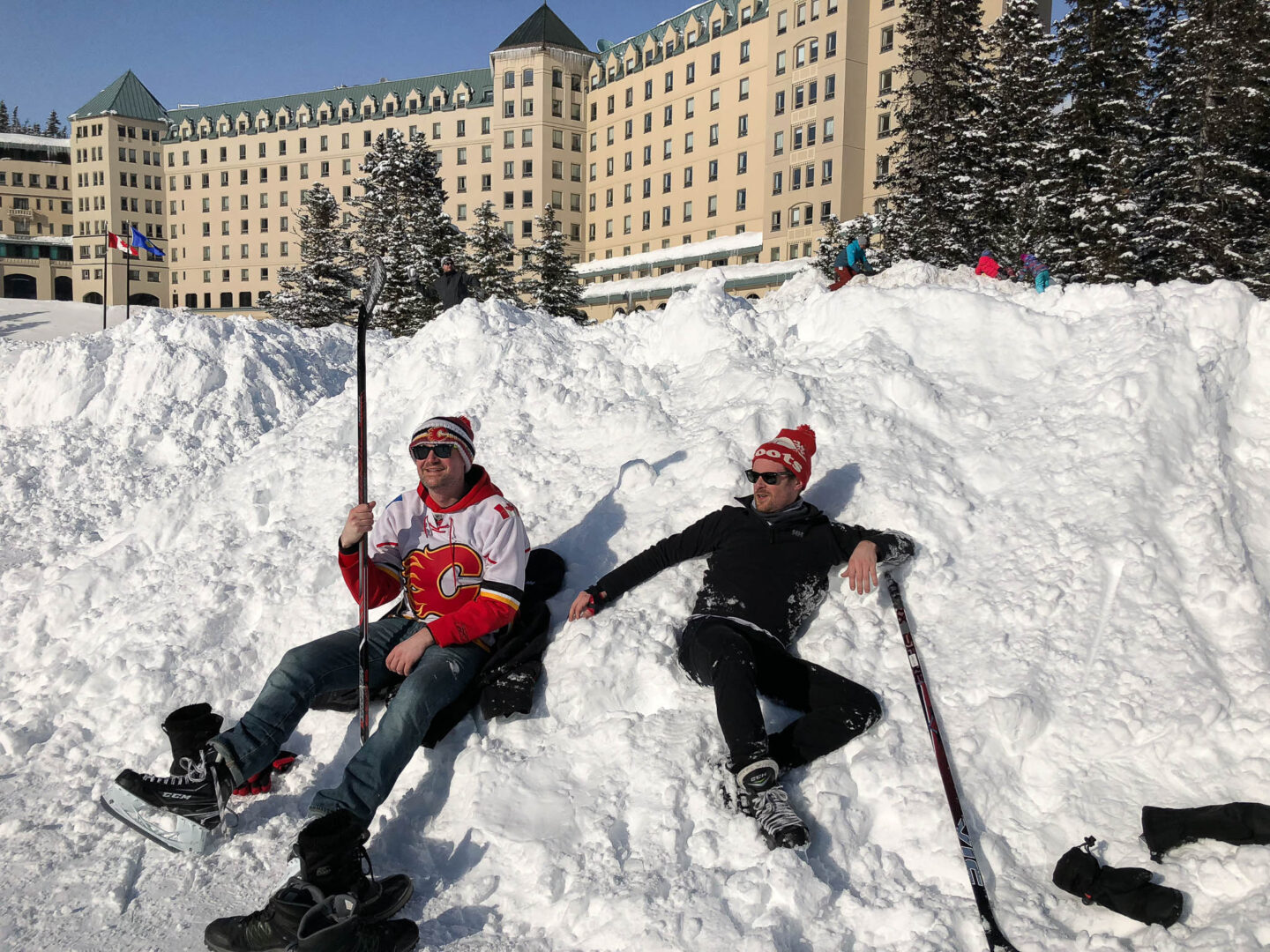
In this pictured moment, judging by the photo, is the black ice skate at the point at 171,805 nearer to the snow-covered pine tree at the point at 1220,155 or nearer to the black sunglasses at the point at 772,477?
the black sunglasses at the point at 772,477

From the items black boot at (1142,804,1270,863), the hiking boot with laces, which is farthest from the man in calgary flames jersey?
black boot at (1142,804,1270,863)

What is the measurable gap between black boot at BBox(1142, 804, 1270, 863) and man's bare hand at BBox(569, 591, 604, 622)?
2.66 metres

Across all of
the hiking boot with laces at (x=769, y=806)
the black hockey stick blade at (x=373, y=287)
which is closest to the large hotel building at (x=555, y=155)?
the black hockey stick blade at (x=373, y=287)

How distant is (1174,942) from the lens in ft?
9.87

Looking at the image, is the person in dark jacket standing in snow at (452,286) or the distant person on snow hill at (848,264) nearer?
the person in dark jacket standing in snow at (452,286)

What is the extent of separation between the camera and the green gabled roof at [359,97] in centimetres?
7225

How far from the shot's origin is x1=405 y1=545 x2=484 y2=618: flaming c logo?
4.45 meters

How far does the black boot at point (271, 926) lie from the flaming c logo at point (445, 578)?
5.27ft

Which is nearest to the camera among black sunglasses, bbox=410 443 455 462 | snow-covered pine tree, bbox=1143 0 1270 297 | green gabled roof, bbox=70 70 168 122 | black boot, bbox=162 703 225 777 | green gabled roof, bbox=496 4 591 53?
black boot, bbox=162 703 225 777

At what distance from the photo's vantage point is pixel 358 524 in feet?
14.2

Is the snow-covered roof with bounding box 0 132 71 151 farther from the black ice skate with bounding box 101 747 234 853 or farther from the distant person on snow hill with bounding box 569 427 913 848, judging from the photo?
the distant person on snow hill with bounding box 569 427 913 848

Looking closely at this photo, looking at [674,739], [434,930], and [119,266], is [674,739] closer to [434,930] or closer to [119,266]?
[434,930]

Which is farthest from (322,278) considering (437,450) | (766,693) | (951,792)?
(951,792)

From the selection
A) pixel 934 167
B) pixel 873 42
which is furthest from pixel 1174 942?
pixel 873 42
